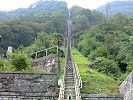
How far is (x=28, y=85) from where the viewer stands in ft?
75.6

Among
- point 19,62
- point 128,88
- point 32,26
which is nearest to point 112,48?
point 19,62

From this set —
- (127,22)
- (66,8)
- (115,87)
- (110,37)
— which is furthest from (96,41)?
(66,8)

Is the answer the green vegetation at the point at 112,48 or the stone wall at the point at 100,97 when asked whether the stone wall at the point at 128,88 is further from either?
the green vegetation at the point at 112,48

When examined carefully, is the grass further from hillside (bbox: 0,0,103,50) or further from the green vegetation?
hillside (bbox: 0,0,103,50)

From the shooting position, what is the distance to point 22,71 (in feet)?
80.0

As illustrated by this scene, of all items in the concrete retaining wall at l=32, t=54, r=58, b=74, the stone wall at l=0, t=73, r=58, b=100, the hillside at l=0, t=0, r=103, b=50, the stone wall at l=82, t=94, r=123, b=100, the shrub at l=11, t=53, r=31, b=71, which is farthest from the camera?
the hillside at l=0, t=0, r=103, b=50

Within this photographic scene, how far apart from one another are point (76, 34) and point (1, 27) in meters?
25.9

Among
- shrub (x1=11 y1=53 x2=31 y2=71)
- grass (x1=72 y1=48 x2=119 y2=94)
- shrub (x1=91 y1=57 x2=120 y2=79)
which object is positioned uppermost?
shrub (x1=11 y1=53 x2=31 y2=71)

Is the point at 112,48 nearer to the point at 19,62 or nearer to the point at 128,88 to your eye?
the point at 19,62

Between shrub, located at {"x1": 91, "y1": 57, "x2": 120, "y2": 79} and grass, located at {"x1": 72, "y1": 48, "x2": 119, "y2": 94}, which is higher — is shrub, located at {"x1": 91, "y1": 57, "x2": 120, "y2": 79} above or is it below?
below

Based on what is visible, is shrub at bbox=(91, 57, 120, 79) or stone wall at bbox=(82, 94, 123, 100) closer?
stone wall at bbox=(82, 94, 123, 100)

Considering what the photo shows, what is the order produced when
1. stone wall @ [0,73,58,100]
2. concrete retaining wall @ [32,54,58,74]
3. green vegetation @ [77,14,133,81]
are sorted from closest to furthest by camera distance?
stone wall @ [0,73,58,100] → green vegetation @ [77,14,133,81] → concrete retaining wall @ [32,54,58,74]

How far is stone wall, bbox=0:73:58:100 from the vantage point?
74.2 feet

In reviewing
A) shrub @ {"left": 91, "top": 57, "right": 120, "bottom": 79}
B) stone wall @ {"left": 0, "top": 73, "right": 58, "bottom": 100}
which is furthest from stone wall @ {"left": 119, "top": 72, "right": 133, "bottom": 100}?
shrub @ {"left": 91, "top": 57, "right": 120, "bottom": 79}
